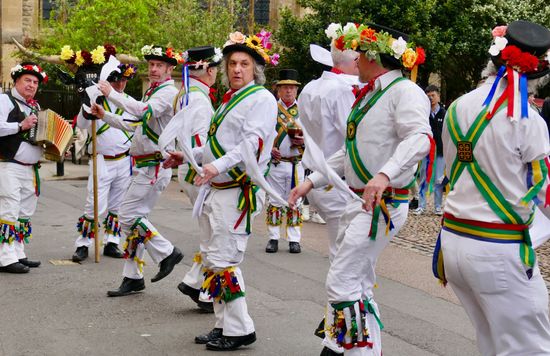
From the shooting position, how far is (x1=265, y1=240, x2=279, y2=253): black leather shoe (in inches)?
411

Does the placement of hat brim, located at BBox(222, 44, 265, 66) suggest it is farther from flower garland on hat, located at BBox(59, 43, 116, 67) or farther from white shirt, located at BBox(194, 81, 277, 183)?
flower garland on hat, located at BBox(59, 43, 116, 67)

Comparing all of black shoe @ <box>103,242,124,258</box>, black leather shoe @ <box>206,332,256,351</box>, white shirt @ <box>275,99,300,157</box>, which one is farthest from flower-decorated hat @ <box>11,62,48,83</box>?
black leather shoe @ <box>206,332,256,351</box>

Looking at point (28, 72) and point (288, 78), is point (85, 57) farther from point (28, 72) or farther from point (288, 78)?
point (288, 78)

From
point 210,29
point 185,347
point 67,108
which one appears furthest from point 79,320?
point 67,108

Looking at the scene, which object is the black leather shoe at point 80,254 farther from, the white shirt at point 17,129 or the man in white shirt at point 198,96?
the man in white shirt at point 198,96

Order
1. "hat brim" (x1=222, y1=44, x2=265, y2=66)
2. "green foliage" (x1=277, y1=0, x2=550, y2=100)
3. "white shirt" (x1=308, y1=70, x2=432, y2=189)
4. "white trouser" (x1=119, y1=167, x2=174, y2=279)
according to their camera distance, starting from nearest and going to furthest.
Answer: "white shirt" (x1=308, y1=70, x2=432, y2=189) → "hat brim" (x1=222, y1=44, x2=265, y2=66) → "white trouser" (x1=119, y1=167, x2=174, y2=279) → "green foliage" (x1=277, y1=0, x2=550, y2=100)

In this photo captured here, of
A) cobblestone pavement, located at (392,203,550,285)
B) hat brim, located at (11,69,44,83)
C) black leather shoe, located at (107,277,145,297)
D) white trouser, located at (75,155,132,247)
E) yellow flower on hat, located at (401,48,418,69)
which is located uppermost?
yellow flower on hat, located at (401,48,418,69)

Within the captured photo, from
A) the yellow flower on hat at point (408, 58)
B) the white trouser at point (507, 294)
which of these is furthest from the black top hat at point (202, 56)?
the white trouser at point (507, 294)

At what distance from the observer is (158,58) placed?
8.12 m

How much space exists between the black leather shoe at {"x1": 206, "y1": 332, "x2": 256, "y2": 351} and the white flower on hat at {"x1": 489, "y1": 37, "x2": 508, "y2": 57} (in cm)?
282

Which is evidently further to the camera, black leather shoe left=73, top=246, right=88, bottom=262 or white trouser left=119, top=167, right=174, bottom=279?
black leather shoe left=73, top=246, right=88, bottom=262

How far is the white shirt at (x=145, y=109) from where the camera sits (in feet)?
25.1

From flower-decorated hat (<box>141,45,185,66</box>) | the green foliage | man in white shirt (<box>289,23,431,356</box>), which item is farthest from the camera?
the green foliage

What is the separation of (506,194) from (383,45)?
140 centimetres
